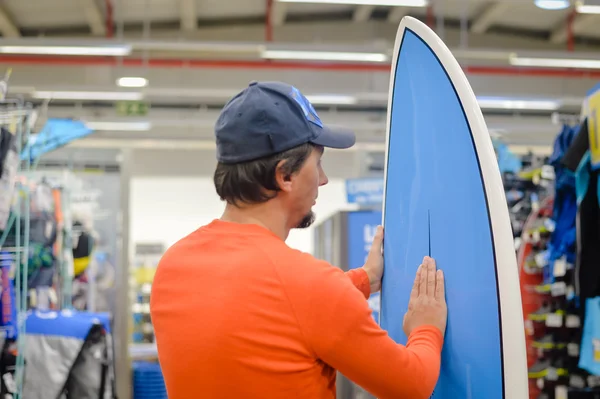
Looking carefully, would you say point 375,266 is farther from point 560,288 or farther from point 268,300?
point 560,288

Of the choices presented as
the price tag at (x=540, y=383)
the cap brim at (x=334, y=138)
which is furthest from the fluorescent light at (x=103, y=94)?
the cap brim at (x=334, y=138)

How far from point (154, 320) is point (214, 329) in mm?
189

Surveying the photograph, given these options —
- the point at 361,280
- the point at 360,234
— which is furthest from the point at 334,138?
the point at 360,234

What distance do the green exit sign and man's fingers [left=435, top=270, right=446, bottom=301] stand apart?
42.1 feet

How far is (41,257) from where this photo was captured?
5.17 m

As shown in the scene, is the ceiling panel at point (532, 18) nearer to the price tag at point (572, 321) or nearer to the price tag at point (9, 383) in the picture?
the price tag at point (572, 321)

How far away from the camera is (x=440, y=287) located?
146cm

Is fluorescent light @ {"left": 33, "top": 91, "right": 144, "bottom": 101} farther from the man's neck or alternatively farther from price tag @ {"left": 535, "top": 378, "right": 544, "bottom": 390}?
the man's neck

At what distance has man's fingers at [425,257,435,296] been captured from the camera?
1.47 metres

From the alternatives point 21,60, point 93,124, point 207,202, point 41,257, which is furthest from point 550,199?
point 207,202

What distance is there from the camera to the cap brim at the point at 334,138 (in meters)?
1.39

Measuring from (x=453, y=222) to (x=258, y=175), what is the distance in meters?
0.39

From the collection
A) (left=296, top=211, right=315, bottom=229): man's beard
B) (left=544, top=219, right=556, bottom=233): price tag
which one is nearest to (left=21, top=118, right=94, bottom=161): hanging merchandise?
(left=544, top=219, right=556, bottom=233): price tag

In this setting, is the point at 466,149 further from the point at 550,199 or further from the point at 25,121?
the point at 550,199
